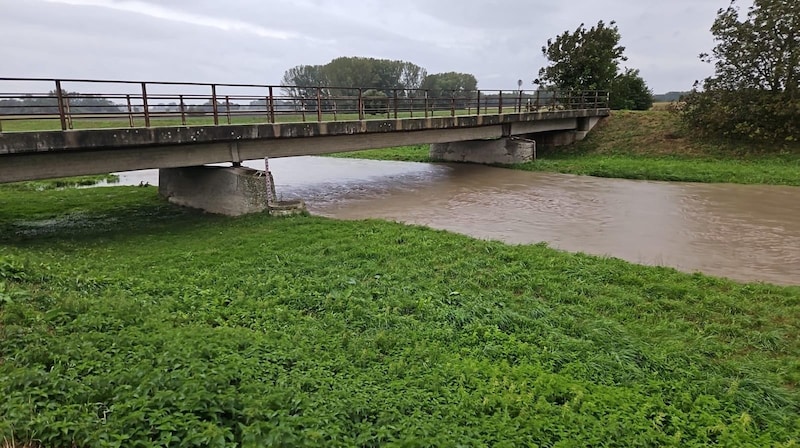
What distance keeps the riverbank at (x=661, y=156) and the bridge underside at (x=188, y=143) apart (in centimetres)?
774

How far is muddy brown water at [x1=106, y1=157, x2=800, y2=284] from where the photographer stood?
11.2 m

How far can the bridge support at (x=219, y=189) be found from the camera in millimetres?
14945

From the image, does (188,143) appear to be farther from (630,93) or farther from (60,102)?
(630,93)

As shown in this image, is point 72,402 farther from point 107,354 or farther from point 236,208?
point 236,208

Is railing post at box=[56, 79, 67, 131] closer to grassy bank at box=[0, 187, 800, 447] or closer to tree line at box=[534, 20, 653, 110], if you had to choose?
grassy bank at box=[0, 187, 800, 447]

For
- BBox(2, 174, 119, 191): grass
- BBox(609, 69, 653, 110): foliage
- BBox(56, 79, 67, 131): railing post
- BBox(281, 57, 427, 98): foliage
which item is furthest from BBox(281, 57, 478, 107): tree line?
BBox(56, 79, 67, 131): railing post

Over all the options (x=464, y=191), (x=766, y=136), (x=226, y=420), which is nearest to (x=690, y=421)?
(x=226, y=420)

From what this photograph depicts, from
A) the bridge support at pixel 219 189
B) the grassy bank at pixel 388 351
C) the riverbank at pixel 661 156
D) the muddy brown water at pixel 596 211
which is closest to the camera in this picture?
the grassy bank at pixel 388 351

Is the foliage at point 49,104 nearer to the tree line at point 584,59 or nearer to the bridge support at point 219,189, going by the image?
the bridge support at point 219,189

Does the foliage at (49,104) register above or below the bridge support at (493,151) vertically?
above

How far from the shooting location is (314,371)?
5273 millimetres

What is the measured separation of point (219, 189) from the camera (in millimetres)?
15633

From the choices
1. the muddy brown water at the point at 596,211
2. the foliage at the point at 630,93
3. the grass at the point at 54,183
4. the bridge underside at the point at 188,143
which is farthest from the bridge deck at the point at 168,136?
the foliage at the point at 630,93

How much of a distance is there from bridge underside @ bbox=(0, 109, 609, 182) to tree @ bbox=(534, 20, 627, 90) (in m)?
14.8
